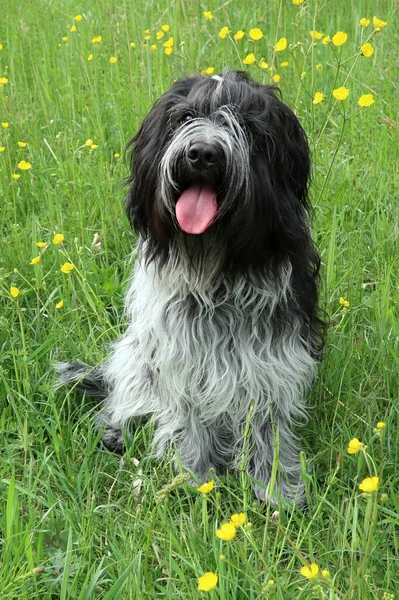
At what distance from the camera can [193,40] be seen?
4.88 m

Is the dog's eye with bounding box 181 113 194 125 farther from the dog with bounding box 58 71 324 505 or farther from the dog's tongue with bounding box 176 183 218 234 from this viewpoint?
the dog's tongue with bounding box 176 183 218 234

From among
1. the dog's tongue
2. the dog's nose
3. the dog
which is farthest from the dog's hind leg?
the dog's nose

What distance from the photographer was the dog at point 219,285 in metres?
2.53

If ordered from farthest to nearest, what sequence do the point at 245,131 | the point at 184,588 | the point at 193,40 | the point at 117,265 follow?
1. the point at 193,40
2. the point at 117,265
3. the point at 245,131
4. the point at 184,588

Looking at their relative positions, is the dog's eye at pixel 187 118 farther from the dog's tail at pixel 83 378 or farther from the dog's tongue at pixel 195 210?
the dog's tail at pixel 83 378

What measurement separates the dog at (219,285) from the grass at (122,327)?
15cm

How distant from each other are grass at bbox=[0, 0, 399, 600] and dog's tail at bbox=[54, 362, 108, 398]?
61 millimetres

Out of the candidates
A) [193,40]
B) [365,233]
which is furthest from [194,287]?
[193,40]

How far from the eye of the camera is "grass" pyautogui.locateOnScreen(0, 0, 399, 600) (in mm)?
2422

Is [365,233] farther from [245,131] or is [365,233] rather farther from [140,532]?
[140,532]

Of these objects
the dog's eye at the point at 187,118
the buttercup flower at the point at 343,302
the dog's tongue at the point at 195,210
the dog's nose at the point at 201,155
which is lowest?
the buttercup flower at the point at 343,302

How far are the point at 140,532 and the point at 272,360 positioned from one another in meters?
0.74

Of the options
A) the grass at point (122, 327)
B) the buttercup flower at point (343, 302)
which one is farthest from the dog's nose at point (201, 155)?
the buttercup flower at point (343, 302)

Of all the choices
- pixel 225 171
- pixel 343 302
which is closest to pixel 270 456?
pixel 343 302
